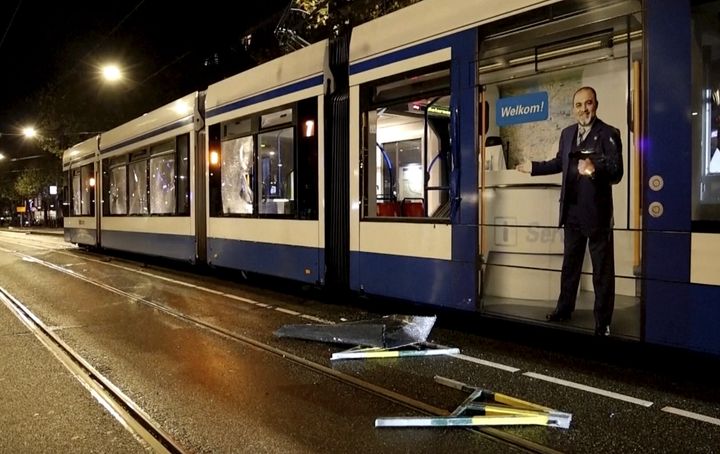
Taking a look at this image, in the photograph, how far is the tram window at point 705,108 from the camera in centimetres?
486

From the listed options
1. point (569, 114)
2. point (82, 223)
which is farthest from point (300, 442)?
point (82, 223)

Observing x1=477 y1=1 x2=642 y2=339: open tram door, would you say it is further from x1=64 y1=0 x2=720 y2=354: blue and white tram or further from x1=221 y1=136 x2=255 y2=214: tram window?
x1=221 y1=136 x2=255 y2=214: tram window

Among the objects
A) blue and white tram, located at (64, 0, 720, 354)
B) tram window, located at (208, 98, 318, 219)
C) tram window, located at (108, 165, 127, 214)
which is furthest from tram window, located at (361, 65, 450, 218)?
tram window, located at (108, 165, 127, 214)

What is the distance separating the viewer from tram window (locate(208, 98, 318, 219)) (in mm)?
8930

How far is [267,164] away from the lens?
996 centimetres

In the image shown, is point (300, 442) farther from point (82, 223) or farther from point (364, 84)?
point (82, 223)

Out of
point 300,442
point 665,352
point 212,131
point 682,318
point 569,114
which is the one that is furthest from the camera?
point 212,131

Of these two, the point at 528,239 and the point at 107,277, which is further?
the point at 107,277

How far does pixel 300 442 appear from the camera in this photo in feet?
13.4

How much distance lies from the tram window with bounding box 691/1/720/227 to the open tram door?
55 centimetres

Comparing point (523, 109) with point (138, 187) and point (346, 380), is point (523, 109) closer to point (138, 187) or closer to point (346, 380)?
point (346, 380)

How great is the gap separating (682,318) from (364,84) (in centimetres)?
462

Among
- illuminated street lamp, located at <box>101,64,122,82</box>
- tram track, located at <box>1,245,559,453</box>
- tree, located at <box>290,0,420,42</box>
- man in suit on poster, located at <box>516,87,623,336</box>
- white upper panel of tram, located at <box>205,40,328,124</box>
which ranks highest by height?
illuminated street lamp, located at <box>101,64,122,82</box>

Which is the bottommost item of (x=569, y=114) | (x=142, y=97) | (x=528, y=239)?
(x=528, y=239)
